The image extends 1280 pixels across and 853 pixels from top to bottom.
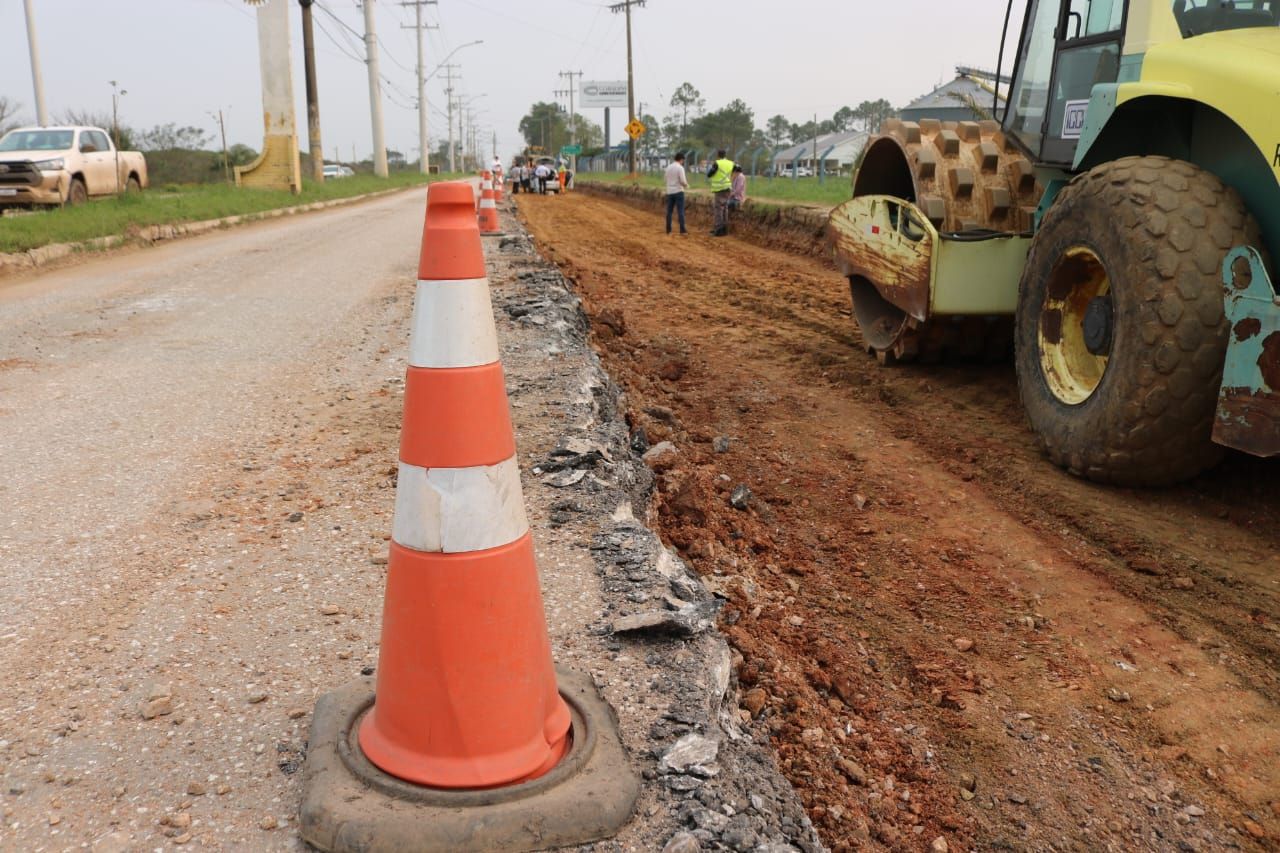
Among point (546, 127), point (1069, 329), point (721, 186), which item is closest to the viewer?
point (1069, 329)

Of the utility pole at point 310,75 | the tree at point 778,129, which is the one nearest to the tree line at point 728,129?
the tree at point 778,129

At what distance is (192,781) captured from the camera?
6.50 ft

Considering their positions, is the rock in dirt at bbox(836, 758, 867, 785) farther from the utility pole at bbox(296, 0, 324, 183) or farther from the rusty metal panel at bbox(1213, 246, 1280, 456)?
the utility pole at bbox(296, 0, 324, 183)

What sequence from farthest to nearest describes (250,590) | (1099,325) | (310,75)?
(310,75) → (1099,325) → (250,590)

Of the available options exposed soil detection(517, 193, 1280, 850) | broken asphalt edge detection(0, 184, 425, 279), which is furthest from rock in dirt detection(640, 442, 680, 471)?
broken asphalt edge detection(0, 184, 425, 279)

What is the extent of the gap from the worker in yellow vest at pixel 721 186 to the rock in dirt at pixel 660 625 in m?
14.9

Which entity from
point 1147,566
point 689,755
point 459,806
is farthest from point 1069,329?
point 459,806

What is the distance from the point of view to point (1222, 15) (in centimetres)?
423

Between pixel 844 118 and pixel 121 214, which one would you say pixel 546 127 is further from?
pixel 121 214

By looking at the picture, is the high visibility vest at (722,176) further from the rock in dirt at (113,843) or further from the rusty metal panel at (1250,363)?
the rock in dirt at (113,843)

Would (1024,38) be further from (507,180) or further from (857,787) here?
(507,180)

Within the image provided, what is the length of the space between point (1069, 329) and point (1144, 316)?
0.93 meters

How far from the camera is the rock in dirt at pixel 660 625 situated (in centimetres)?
256

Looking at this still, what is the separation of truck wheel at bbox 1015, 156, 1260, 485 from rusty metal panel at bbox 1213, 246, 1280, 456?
14 centimetres
